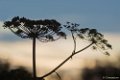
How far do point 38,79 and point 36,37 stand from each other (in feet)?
17.3

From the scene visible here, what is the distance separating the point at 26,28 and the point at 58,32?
12.5 feet

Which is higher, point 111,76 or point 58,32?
point 58,32

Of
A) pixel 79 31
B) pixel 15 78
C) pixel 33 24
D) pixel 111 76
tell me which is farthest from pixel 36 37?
pixel 111 76

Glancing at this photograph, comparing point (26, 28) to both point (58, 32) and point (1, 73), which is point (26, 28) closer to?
point (58, 32)

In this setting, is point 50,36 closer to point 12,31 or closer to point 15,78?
point 12,31

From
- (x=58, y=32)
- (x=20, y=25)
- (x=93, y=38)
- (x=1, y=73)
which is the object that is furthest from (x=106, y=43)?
(x=1, y=73)

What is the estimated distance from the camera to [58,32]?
2534 inches

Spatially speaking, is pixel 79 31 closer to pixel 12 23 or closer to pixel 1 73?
pixel 12 23

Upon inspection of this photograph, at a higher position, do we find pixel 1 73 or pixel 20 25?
pixel 20 25

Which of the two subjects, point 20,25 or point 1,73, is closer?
point 20,25

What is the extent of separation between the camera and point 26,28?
64.2 m

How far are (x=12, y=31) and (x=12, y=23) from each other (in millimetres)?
1230

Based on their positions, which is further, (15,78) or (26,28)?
(15,78)

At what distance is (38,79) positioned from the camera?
65.2 meters
